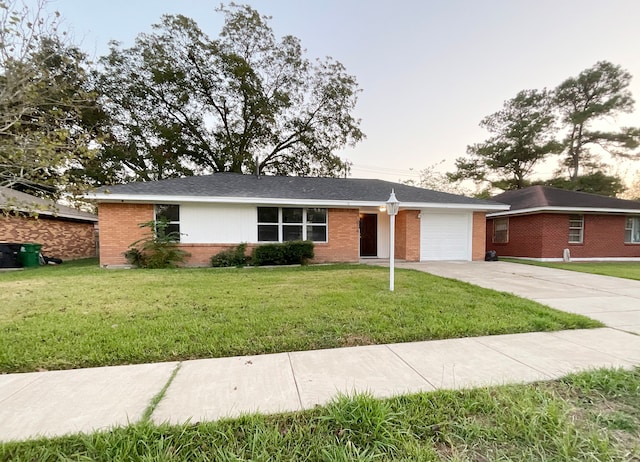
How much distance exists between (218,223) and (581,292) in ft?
35.2

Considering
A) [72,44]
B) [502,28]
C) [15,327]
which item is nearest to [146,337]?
[15,327]

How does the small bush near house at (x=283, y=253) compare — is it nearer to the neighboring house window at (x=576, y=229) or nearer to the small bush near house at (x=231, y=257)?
the small bush near house at (x=231, y=257)

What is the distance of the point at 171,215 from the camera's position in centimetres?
1018

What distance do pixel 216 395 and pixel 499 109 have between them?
28377mm

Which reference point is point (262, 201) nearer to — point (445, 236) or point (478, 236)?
point (445, 236)

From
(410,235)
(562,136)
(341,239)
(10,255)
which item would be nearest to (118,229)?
(10,255)

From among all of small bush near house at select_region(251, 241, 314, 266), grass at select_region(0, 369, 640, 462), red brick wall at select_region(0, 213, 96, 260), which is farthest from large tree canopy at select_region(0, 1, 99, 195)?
red brick wall at select_region(0, 213, 96, 260)

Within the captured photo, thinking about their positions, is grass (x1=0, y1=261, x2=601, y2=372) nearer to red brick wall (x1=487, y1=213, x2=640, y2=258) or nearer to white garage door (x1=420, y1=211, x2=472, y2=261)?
white garage door (x1=420, y1=211, x2=472, y2=261)

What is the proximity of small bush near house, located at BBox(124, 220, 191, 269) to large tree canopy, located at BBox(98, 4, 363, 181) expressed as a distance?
29.0ft

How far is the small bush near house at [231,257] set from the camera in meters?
10.2

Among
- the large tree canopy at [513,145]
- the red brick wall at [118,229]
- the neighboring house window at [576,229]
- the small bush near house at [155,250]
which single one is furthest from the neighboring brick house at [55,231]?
the large tree canopy at [513,145]

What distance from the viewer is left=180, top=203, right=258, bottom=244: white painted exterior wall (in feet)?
33.6

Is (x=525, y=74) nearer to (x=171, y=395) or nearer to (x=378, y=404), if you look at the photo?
(x=378, y=404)

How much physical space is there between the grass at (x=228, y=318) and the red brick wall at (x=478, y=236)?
23.1 ft
